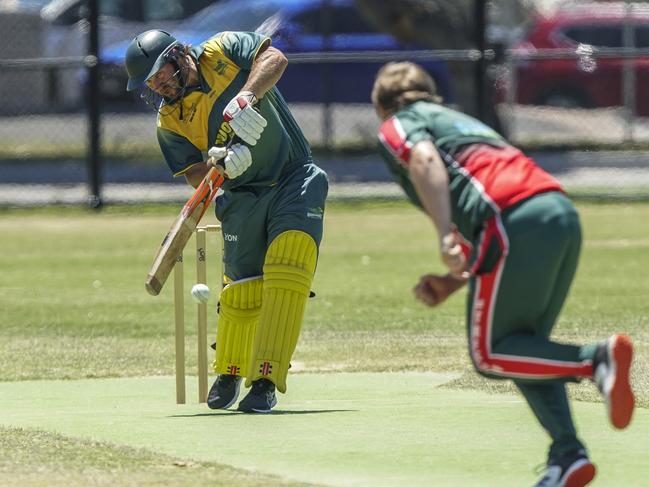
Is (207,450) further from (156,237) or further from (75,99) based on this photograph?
(75,99)

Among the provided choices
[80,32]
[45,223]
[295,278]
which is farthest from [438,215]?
[80,32]

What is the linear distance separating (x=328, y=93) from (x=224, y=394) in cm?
1312

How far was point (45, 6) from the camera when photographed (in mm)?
24266

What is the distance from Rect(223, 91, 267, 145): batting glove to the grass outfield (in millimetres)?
1627

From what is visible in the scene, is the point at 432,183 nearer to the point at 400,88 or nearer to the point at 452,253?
the point at 452,253

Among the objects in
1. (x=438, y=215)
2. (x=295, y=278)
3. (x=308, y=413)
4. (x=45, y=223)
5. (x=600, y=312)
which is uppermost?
(x=438, y=215)

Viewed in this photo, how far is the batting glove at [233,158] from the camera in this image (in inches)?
296

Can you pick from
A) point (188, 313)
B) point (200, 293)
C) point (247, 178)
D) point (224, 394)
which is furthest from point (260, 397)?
point (188, 313)

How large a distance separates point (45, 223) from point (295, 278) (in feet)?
33.1

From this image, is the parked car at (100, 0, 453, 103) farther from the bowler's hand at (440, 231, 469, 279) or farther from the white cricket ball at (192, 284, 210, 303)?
the bowler's hand at (440, 231, 469, 279)

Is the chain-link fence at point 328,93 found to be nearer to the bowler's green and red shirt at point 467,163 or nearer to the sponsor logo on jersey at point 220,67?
→ the sponsor logo on jersey at point 220,67

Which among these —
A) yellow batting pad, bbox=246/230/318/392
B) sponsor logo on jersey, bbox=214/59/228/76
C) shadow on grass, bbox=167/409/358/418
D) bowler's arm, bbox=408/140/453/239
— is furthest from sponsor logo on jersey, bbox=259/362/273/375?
bowler's arm, bbox=408/140/453/239

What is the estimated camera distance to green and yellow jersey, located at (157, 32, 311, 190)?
788 cm

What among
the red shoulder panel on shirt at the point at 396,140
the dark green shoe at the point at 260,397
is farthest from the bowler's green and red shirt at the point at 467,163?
the dark green shoe at the point at 260,397
